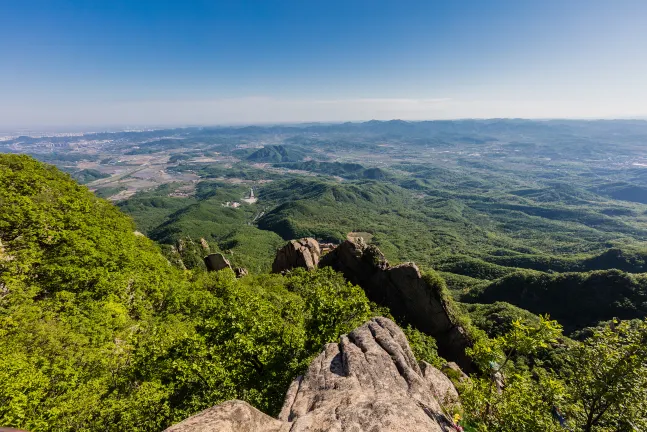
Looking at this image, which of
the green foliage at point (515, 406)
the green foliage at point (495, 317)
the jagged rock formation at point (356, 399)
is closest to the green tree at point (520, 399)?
the green foliage at point (515, 406)

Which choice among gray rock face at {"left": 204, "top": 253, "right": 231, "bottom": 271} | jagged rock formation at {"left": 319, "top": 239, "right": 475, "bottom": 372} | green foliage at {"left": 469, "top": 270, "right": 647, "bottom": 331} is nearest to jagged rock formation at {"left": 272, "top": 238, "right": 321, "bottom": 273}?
jagged rock formation at {"left": 319, "top": 239, "right": 475, "bottom": 372}

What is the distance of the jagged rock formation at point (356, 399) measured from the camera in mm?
11812

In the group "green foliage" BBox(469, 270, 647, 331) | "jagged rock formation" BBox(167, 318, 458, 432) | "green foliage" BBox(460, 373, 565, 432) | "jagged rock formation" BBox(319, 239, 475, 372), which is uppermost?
"jagged rock formation" BBox(167, 318, 458, 432)

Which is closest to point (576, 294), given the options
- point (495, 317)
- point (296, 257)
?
point (495, 317)

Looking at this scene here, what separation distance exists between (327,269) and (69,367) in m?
49.7

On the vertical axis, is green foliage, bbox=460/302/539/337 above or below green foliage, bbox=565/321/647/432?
below

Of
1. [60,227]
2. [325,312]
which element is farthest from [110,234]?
[325,312]

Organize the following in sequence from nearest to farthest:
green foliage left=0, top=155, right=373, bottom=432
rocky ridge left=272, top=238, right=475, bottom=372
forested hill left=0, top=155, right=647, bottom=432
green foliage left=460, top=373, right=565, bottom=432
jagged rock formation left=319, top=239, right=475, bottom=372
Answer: green foliage left=460, top=373, right=565, bottom=432
forested hill left=0, top=155, right=647, bottom=432
green foliage left=0, top=155, right=373, bottom=432
jagged rock formation left=319, top=239, right=475, bottom=372
rocky ridge left=272, top=238, right=475, bottom=372

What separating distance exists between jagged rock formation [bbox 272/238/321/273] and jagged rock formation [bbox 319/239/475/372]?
9839 millimetres

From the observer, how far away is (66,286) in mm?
26406

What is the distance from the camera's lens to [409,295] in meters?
56.6

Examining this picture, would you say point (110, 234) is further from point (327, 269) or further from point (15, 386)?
point (327, 269)

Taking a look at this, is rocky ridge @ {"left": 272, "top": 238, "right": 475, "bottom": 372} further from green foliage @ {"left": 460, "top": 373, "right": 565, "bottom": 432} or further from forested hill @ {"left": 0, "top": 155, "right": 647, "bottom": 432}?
green foliage @ {"left": 460, "top": 373, "right": 565, "bottom": 432}

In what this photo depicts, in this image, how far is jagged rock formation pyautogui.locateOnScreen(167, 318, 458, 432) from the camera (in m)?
11.8
